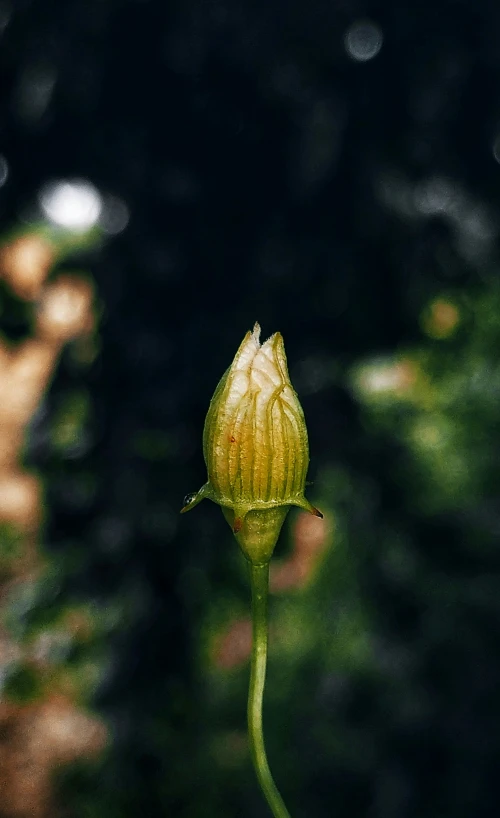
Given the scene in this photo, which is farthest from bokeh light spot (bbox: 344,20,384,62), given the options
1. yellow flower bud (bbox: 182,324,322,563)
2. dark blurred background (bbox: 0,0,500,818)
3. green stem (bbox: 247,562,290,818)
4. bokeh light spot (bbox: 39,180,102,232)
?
green stem (bbox: 247,562,290,818)

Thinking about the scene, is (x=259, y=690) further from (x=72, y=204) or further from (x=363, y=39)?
(x=72, y=204)

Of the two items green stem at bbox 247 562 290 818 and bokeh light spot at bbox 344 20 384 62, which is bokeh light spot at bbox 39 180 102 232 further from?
green stem at bbox 247 562 290 818

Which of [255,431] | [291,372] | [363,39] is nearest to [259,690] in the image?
[255,431]

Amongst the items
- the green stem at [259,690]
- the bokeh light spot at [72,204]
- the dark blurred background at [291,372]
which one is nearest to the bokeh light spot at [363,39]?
the dark blurred background at [291,372]


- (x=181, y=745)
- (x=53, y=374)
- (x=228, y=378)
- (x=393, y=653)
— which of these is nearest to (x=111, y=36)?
(x=53, y=374)

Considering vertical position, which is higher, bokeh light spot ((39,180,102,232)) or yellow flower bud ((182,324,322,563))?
bokeh light spot ((39,180,102,232))

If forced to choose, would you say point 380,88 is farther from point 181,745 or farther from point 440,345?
point 181,745
